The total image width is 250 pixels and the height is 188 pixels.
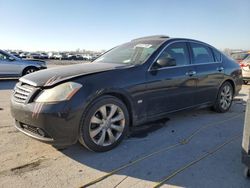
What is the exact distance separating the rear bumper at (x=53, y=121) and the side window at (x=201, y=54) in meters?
2.88

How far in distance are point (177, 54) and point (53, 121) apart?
8.73ft

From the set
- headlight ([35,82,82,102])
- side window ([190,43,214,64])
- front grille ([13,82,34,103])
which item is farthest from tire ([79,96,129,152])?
side window ([190,43,214,64])

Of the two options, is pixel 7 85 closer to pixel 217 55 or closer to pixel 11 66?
pixel 11 66

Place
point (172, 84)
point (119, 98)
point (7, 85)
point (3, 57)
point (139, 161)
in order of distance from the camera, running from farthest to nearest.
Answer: point (3, 57) → point (7, 85) → point (172, 84) → point (119, 98) → point (139, 161)

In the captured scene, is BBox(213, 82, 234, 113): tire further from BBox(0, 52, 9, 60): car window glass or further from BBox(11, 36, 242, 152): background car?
BBox(0, 52, 9, 60): car window glass

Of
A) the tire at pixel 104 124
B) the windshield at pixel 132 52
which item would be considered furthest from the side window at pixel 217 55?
the tire at pixel 104 124

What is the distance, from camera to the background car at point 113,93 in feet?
11.0

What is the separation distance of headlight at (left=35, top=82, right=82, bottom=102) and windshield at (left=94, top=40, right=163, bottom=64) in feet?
4.24

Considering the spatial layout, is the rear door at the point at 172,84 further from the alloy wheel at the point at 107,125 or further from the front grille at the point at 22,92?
the front grille at the point at 22,92

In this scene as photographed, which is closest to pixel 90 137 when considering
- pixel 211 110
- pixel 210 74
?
pixel 210 74

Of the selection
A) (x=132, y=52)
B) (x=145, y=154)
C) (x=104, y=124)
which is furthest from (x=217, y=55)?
(x=104, y=124)

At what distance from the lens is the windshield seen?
4434 millimetres

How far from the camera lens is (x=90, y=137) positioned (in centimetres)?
357

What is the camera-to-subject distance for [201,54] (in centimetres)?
550
